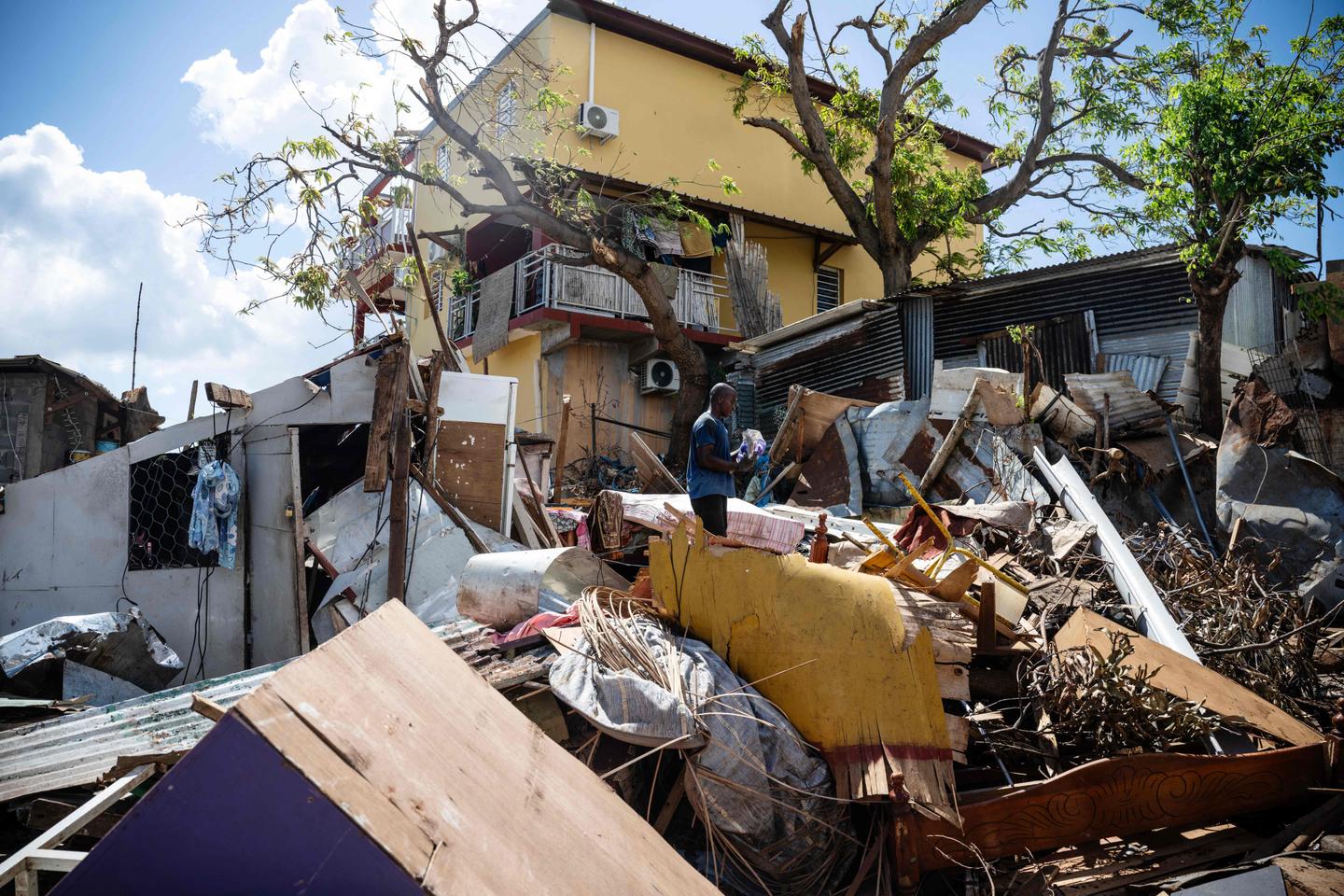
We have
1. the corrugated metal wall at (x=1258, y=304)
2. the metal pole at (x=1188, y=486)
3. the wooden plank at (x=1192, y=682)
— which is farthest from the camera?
the corrugated metal wall at (x=1258, y=304)

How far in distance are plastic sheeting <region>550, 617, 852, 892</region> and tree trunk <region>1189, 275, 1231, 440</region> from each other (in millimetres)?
6907

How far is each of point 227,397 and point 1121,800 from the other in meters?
7.53

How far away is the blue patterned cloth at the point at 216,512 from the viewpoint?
7.50m

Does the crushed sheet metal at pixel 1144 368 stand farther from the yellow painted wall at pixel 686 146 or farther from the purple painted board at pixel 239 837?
the purple painted board at pixel 239 837

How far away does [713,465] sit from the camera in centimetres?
580

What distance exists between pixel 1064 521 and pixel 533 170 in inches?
383

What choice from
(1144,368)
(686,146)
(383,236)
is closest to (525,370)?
(686,146)

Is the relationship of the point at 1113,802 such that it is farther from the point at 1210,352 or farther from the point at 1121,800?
the point at 1210,352

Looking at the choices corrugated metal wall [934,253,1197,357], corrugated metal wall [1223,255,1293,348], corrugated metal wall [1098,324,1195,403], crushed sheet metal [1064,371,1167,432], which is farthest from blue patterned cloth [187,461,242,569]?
corrugated metal wall [1223,255,1293,348]

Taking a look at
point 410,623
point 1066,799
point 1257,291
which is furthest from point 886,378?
point 410,623

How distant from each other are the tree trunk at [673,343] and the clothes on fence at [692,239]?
3.00m

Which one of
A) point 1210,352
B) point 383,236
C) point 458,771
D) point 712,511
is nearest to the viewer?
point 458,771

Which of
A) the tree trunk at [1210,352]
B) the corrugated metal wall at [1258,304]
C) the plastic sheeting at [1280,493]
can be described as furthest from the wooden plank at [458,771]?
the corrugated metal wall at [1258,304]

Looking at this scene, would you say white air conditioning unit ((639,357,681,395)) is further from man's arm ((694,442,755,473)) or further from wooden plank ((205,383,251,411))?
man's arm ((694,442,755,473))
